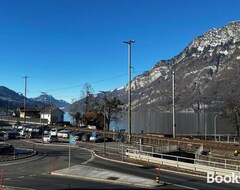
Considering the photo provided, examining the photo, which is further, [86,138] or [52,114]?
[52,114]

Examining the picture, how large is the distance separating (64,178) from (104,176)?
3423mm

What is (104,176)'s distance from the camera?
112ft

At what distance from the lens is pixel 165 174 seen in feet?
121

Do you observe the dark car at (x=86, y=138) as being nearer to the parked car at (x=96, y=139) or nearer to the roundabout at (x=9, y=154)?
the parked car at (x=96, y=139)

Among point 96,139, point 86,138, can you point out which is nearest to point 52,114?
point 86,138

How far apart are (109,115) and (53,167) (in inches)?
3037

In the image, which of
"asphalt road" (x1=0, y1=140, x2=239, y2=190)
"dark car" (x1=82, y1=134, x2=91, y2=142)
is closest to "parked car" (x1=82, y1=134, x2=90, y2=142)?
"dark car" (x1=82, y1=134, x2=91, y2=142)

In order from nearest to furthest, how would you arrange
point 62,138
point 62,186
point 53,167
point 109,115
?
point 62,186
point 53,167
point 62,138
point 109,115

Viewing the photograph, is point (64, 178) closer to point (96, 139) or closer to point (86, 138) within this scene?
point (96, 139)

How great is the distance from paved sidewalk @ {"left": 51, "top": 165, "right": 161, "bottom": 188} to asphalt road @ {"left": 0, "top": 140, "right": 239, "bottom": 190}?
1060 millimetres

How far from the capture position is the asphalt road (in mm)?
29859

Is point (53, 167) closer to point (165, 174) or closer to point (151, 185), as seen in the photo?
point (165, 174)

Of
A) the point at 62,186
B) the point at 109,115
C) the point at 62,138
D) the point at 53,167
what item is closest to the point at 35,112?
the point at 109,115

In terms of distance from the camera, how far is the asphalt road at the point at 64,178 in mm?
29859
